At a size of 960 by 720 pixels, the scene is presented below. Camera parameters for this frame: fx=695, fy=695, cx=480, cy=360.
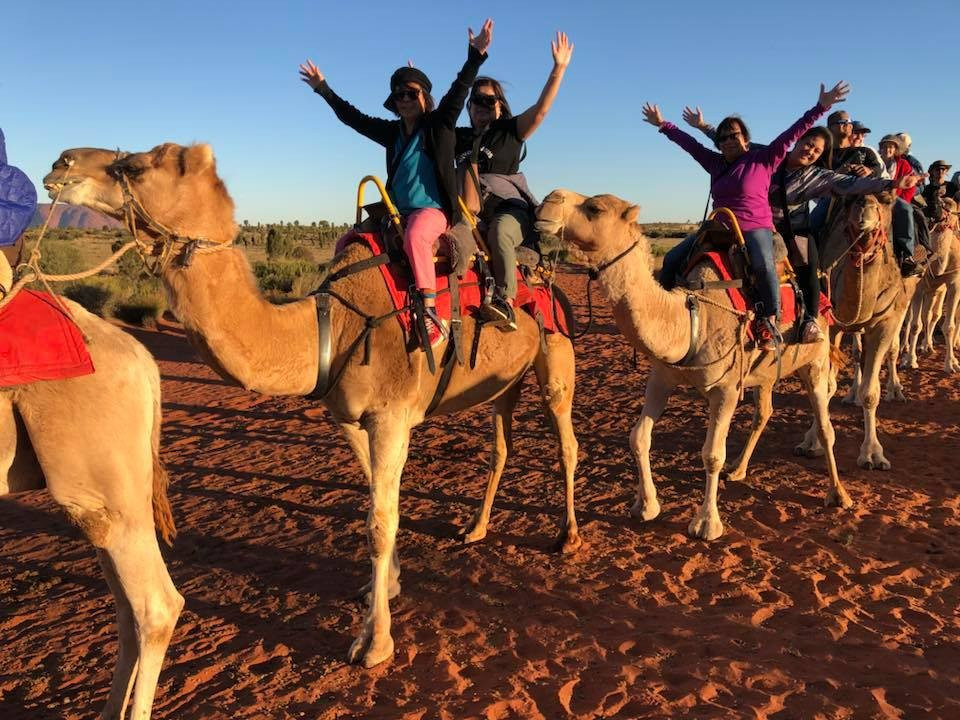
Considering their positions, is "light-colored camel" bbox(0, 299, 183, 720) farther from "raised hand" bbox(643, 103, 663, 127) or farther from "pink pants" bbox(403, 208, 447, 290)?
"raised hand" bbox(643, 103, 663, 127)

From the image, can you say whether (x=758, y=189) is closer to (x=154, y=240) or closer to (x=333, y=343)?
(x=333, y=343)

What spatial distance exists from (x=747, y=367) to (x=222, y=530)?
4725mm

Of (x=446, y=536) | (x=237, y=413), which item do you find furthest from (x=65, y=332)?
(x=237, y=413)

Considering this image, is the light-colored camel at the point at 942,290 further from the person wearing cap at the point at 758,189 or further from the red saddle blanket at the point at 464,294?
the red saddle blanket at the point at 464,294

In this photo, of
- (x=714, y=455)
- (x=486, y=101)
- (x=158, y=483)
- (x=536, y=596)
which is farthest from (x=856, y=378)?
(x=158, y=483)

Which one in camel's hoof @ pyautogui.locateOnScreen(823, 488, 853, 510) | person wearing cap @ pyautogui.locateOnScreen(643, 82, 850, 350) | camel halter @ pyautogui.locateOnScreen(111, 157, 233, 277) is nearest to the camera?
camel halter @ pyautogui.locateOnScreen(111, 157, 233, 277)

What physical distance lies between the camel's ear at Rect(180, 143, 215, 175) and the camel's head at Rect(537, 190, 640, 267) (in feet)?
6.76

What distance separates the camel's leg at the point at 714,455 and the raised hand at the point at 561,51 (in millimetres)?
2716

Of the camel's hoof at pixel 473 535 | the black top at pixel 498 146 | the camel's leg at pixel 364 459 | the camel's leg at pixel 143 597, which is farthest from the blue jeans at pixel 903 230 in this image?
the camel's leg at pixel 143 597

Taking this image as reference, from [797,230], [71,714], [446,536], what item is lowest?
[71,714]

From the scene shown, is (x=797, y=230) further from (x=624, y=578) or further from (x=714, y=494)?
(x=624, y=578)

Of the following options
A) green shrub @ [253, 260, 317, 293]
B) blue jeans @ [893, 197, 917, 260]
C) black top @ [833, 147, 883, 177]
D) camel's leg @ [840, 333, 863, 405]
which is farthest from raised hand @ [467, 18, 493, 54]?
green shrub @ [253, 260, 317, 293]

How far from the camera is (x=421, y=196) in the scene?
13.8 feet

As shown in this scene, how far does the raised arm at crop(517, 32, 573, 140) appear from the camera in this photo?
4242 mm
